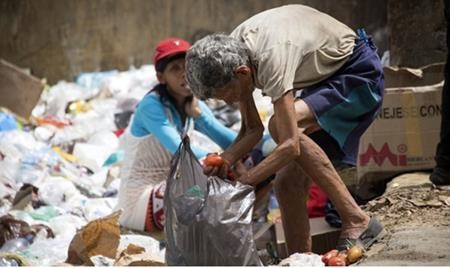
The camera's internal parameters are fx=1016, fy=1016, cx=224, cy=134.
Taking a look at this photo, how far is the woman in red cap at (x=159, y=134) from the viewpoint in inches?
224

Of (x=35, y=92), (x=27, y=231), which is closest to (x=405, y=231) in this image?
(x=27, y=231)

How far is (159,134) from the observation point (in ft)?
18.5

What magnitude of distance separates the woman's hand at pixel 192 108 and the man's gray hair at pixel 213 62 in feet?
4.95

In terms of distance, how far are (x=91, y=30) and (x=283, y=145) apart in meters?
7.19

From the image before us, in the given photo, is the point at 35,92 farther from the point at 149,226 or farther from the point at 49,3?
the point at 149,226

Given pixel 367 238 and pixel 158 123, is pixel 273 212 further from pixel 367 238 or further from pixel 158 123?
pixel 367 238

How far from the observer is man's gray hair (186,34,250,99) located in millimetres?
4203

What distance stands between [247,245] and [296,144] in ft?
1.60

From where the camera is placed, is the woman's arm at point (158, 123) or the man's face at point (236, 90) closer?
the man's face at point (236, 90)

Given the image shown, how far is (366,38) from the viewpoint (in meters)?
4.80

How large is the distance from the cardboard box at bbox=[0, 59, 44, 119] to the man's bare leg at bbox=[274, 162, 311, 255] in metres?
4.46

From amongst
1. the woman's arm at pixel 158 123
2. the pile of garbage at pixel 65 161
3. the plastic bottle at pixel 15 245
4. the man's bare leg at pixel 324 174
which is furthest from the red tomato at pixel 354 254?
the plastic bottle at pixel 15 245

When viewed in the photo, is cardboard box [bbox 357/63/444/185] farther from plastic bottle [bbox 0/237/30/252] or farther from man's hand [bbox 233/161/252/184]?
plastic bottle [bbox 0/237/30/252]

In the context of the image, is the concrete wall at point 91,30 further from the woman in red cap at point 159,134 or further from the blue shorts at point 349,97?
the blue shorts at point 349,97
